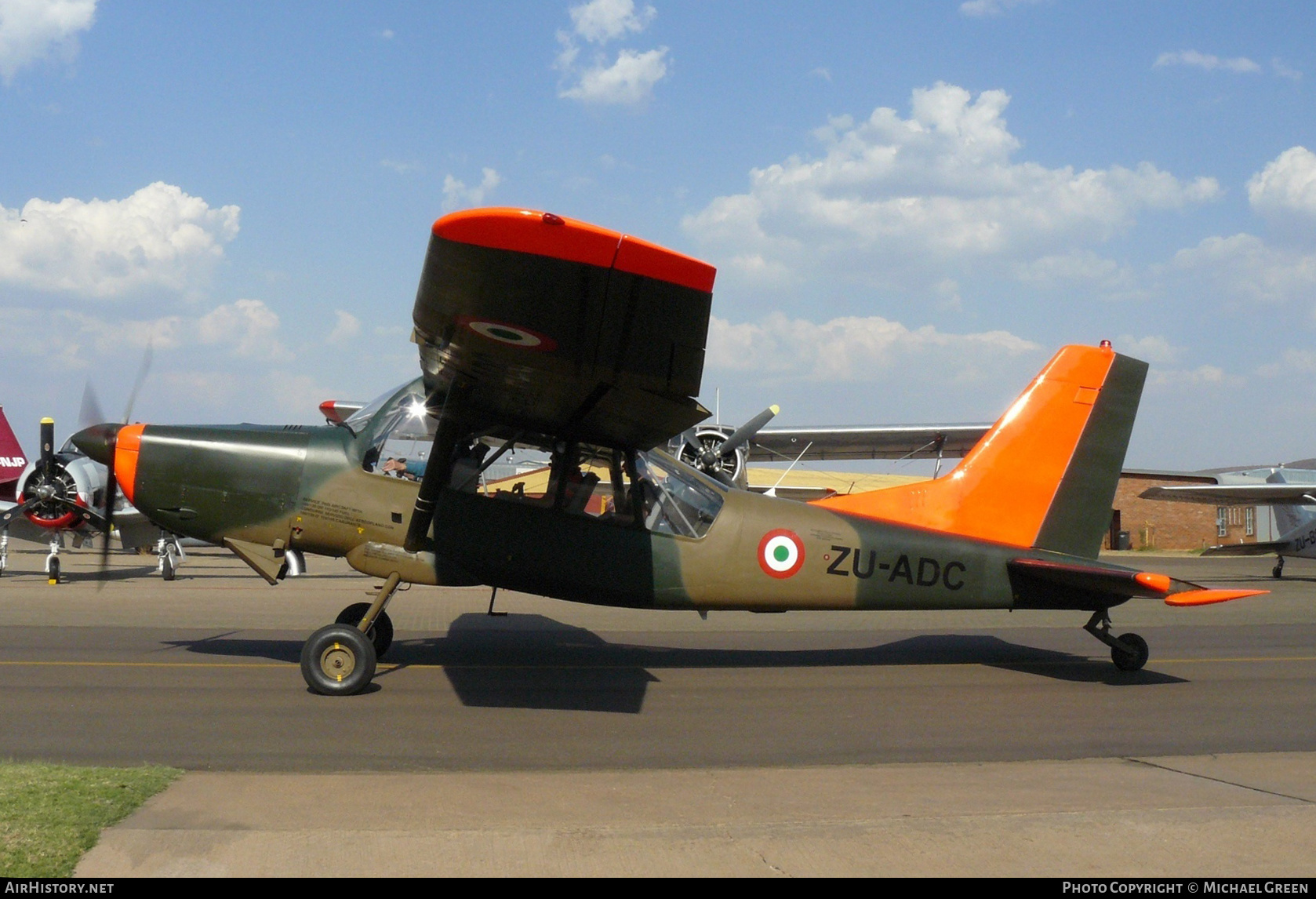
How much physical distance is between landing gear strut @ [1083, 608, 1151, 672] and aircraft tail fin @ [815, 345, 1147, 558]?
659 millimetres

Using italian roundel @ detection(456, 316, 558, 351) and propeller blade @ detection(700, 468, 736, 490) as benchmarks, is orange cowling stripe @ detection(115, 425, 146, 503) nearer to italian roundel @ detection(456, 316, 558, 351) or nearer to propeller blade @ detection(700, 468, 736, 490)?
italian roundel @ detection(456, 316, 558, 351)

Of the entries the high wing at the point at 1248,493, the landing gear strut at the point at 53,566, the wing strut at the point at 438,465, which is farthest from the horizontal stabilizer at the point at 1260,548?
the landing gear strut at the point at 53,566

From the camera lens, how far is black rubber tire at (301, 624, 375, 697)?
7738 mm

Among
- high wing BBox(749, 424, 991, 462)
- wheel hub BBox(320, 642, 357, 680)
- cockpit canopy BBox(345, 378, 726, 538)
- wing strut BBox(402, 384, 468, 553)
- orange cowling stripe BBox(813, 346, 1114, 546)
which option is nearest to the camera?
wing strut BBox(402, 384, 468, 553)

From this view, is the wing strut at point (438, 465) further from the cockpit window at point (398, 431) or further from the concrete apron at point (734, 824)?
the concrete apron at point (734, 824)

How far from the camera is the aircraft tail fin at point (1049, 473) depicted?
9820 millimetres

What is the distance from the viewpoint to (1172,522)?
52594 mm

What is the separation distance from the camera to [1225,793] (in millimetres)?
5055

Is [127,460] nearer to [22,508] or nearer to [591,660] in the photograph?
[591,660]

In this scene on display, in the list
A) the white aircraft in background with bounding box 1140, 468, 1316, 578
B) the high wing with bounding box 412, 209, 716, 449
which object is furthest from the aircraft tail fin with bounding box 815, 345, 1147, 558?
the white aircraft in background with bounding box 1140, 468, 1316, 578

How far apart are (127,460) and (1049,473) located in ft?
28.0

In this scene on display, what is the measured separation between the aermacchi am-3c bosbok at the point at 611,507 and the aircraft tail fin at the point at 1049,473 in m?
0.02

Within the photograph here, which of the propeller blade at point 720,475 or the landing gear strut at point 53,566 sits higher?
the propeller blade at point 720,475

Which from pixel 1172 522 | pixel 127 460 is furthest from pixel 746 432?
pixel 1172 522
